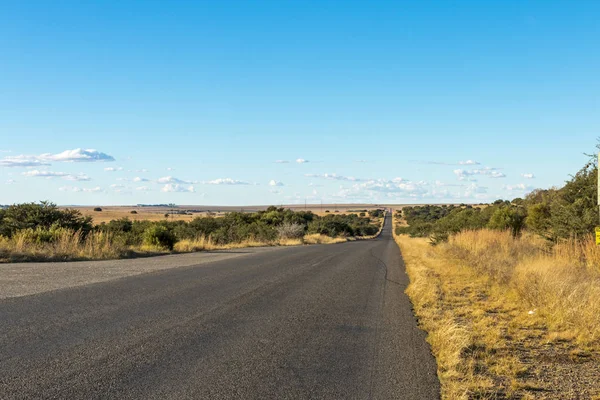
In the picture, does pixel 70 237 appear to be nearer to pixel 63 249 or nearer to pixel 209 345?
pixel 63 249

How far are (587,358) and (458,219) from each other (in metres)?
37.8

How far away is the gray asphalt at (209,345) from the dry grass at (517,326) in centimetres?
43

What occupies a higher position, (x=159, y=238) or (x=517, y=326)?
(x=159, y=238)

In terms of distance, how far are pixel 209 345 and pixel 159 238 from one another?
2145 cm

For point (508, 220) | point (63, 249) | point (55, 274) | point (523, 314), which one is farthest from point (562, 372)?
point (508, 220)

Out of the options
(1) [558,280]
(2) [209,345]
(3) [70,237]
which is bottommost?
(2) [209,345]

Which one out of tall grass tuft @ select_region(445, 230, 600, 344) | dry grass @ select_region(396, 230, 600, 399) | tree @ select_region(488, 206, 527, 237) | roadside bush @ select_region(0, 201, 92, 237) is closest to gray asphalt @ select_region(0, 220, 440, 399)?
dry grass @ select_region(396, 230, 600, 399)

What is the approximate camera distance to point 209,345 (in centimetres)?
685

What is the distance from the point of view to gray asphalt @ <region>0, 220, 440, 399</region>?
5.21m

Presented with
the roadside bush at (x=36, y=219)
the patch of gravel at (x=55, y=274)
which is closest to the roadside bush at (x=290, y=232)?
the roadside bush at (x=36, y=219)

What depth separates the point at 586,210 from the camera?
59.1 ft

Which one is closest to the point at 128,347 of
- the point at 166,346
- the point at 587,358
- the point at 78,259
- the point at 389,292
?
the point at 166,346

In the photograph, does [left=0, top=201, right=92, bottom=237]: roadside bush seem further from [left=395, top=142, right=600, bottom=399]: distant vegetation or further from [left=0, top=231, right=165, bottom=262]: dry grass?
[left=395, top=142, right=600, bottom=399]: distant vegetation

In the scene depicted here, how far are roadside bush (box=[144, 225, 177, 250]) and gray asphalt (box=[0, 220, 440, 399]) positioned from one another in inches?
591
